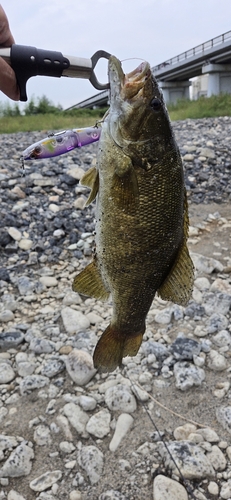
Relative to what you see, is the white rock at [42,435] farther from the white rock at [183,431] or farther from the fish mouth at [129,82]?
the fish mouth at [129,82]

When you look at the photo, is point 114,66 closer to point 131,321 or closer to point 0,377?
point 131,321

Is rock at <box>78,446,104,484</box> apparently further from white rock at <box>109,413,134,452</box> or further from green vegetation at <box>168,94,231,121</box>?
green vegetation at <box>168,94,231,121</box>

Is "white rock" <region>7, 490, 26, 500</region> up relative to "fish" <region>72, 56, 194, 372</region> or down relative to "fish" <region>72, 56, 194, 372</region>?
down

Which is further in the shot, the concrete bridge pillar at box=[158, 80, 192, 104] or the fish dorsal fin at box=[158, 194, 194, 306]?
the concrete bridge pillar at box=[158, 80, 192, 104]

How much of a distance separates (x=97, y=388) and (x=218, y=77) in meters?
26.3

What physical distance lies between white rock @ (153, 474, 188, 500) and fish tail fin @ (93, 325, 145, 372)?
3.27 ft

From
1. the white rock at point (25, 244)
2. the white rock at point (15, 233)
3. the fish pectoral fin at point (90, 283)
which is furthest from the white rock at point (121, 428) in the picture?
the white rock at point (15, 233)

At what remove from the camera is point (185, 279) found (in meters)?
1.72

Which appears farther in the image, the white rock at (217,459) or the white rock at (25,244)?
the white rock at (25,244)

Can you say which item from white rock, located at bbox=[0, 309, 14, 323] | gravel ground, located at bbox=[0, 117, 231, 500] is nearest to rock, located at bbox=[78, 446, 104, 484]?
gravel ground, located at bbox=[0, 117, 231, 500]

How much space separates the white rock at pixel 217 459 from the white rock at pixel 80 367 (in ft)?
3.37

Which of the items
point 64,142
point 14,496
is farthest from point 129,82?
point 14,496

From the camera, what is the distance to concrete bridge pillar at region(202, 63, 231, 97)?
25.9m

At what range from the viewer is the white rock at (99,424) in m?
2.85
